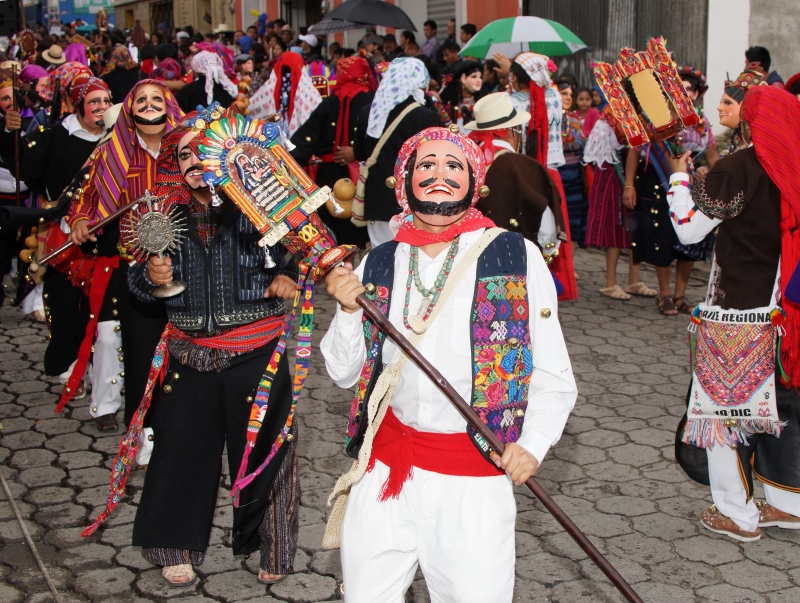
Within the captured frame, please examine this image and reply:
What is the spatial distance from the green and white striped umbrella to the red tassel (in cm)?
862

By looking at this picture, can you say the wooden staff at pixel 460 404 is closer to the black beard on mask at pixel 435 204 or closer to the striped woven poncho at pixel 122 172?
the black beard on mask at pixel 435 204

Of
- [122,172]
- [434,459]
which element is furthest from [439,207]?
[122,172]

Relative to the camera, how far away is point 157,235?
148 inches

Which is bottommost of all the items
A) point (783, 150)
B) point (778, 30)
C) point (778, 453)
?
point (778, 453)

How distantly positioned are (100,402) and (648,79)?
11.8 feet

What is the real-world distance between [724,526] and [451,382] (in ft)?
7.49

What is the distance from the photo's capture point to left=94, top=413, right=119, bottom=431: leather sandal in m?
5.96

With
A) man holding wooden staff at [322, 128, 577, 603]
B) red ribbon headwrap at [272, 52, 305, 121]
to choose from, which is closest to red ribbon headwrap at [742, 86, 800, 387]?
man holding wooden staff at [322, 128, 577, 603]

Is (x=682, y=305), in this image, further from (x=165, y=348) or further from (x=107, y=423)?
(x=165, y=348)

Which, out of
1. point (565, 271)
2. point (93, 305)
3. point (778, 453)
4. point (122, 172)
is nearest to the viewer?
point (778, 453)

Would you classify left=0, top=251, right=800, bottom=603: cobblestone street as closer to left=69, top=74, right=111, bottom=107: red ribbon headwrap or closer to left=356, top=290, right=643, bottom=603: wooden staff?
left=356, top=290, right=643, bottom=603: wooden staff

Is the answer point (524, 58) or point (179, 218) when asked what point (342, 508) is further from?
point (524, 58)

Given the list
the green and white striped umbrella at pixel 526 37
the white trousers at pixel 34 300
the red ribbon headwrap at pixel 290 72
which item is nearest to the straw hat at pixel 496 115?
the white trousers at pixel 34 300

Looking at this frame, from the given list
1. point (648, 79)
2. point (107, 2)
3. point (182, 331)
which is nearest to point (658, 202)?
point (648, 79)
